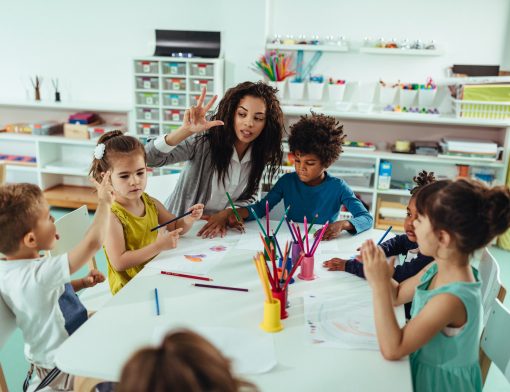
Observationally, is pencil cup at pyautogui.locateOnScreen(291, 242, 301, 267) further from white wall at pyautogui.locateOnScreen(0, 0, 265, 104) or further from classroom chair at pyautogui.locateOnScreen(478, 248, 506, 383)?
white wall at pyautogui.locateOnScreen(0, 0, 265, 104)

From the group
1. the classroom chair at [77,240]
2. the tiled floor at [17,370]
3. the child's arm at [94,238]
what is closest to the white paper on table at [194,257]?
the child's arm at [94,238]

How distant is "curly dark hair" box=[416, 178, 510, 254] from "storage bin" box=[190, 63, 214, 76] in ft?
9.79

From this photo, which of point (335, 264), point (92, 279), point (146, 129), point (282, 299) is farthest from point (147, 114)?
point (282, 299)

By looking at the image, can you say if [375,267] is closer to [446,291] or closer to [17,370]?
[446,291]

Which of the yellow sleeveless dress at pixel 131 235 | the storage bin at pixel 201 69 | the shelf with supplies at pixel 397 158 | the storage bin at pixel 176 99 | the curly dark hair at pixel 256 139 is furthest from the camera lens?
the storage bin at pixel 176 99

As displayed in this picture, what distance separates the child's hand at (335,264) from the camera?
157 cm

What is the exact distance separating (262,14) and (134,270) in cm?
269

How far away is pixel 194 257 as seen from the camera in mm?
1644

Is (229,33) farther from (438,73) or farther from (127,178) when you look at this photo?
(127,178)

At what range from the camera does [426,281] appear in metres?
1.29

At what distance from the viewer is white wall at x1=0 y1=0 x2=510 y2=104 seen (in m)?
3.77

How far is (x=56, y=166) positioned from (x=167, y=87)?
4.03ft

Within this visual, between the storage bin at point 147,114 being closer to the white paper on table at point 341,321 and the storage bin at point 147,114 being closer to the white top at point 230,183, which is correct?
the white top at point 230,183

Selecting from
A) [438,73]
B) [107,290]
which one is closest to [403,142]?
[438,73]
